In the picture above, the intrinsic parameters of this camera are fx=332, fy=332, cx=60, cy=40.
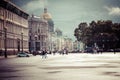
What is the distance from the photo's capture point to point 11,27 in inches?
3342

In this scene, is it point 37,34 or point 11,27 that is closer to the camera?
point 11,27

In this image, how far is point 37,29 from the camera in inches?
6531

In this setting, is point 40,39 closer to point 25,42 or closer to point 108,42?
point 108,42

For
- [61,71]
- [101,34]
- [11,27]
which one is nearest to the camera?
[61,71]

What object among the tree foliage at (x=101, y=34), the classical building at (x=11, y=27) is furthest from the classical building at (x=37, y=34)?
the classical building at (x=11, y=27)

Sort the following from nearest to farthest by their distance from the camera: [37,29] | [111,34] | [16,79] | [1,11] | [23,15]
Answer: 1. [16,79]
2. [1,11]
3. [23,15]
4. [111,34]
5. [37,29]

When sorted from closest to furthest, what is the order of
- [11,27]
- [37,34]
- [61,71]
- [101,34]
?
1. [61,71]
2. [11,27]
3. [101,34]
4. [37,34]

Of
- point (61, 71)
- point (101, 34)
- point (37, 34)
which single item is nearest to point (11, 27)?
point (61, 71)

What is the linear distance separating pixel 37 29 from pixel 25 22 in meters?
59.3

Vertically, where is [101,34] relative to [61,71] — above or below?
above

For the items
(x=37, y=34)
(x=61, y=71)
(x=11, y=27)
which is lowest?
(x=61, y=71)

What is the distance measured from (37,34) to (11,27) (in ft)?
269

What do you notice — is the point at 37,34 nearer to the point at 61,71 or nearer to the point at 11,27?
the point at 11,27

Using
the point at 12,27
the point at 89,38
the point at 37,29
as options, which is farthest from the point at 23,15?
the point at 37,29
